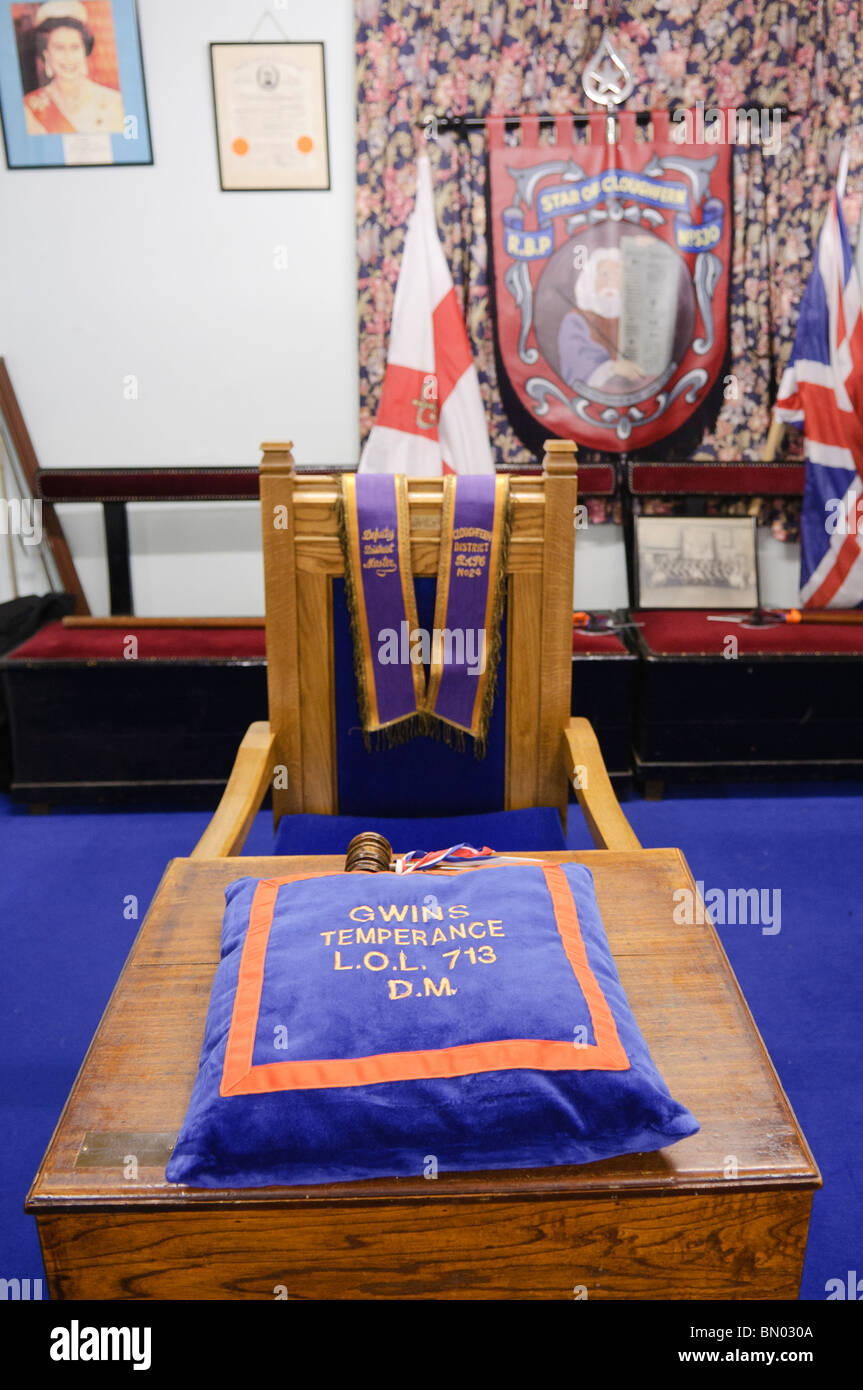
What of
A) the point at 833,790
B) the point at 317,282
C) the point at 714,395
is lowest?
the point at 833,790

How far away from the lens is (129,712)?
3.12 m

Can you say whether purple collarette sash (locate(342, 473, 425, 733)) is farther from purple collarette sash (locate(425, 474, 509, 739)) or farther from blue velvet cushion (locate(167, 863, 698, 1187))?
blue velvet cushion (locate(167, 863, 698, 1187))

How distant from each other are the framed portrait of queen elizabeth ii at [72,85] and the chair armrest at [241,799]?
238cm

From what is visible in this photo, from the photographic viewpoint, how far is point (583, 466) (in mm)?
3453

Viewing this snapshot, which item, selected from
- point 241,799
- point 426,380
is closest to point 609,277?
point 426,380

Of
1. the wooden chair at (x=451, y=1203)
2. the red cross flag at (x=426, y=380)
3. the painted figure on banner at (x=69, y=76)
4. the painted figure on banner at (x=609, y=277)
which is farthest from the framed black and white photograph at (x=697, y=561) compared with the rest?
the wooden chair at (x=451, y=1203)

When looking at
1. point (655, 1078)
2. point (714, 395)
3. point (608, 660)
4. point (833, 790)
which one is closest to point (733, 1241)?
point (655, 1078)

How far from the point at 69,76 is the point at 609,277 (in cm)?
182

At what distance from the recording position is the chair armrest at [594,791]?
1511 millimetres

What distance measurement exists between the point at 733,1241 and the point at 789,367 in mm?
3076

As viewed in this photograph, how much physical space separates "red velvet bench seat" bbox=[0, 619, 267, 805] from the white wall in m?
0.67

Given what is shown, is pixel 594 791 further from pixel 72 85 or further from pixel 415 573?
pixel 72 85

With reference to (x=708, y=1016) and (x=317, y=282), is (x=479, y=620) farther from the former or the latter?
(x=317, y=282)

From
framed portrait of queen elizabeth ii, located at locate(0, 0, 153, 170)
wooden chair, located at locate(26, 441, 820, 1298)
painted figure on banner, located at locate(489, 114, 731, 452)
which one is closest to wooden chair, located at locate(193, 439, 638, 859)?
wooden chair, located at locate(26, 441, 820, 1298)
